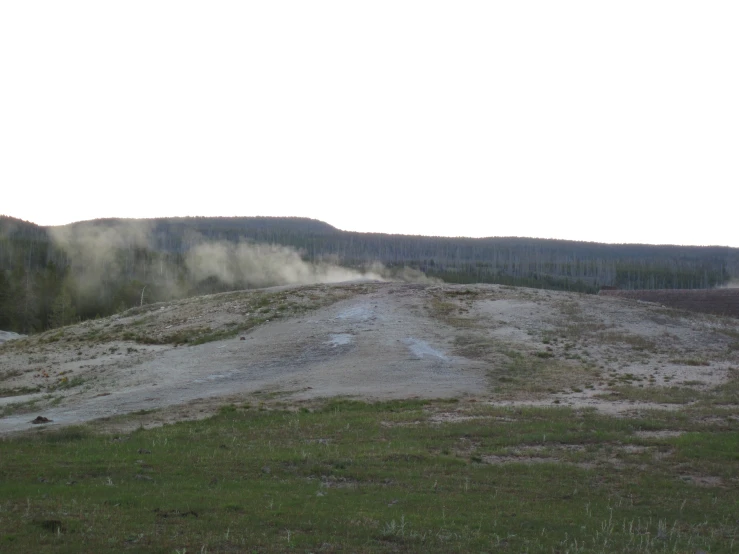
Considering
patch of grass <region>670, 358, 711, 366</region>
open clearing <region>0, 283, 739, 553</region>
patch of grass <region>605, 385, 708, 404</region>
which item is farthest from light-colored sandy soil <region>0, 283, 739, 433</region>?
patch of grass <region>605, 385, 708, 404</region>

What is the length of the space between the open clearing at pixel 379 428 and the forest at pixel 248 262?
165 ft

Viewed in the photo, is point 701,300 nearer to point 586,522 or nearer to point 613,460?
point 613,460

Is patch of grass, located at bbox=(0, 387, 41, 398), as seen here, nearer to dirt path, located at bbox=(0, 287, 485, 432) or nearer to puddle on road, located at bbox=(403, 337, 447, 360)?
dirt path, located at bbox=(0, 287, 485, 432)

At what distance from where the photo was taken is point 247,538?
10.7 m

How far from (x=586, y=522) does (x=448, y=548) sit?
291 centimetres

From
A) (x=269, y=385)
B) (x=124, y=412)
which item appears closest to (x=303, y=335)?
(x=269, y=385)

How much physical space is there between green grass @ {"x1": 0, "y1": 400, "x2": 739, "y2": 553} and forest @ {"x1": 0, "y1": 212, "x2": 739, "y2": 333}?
66.0m

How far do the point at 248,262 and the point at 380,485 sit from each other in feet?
371

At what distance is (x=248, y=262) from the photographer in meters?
126

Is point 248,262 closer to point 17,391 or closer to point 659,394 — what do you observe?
point 17,391

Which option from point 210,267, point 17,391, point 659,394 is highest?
point 210,267

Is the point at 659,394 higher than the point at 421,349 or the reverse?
the reverse

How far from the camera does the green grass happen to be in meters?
10.9

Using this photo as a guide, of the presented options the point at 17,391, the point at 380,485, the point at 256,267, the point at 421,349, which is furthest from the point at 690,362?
the point at 256,267
